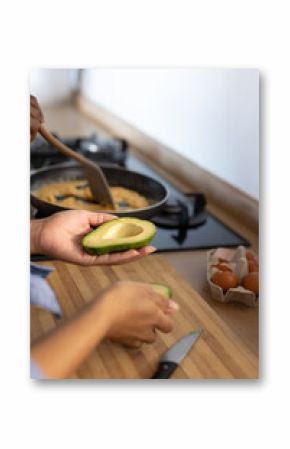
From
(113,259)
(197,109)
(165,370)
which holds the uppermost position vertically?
(197,109)

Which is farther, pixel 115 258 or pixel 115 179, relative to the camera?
pixel 115 179

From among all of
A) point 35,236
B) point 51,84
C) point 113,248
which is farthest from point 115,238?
point 51,84

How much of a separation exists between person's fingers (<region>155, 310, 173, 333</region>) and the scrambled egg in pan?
0.29m

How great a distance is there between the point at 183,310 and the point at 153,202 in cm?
30

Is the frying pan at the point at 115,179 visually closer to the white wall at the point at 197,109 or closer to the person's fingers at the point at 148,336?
the white wall at the point at 197,109

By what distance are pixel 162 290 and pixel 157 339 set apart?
0.24 ft

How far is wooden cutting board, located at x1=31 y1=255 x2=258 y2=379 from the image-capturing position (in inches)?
40.2

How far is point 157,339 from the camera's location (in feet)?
3.45

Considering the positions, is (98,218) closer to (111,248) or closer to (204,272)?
(111,248)

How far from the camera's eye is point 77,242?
3.61 ft

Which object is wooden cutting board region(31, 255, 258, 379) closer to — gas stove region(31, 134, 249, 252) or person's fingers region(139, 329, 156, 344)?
person's fingers region(139, 329, 156, 344)

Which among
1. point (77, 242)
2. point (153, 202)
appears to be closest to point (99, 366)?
point (77, 242)

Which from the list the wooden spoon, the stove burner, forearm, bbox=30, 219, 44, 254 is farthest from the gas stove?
forearm, bbox=30, 219, 44, 254

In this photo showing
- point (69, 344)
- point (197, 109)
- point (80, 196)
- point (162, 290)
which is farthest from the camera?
point (197, 109)
